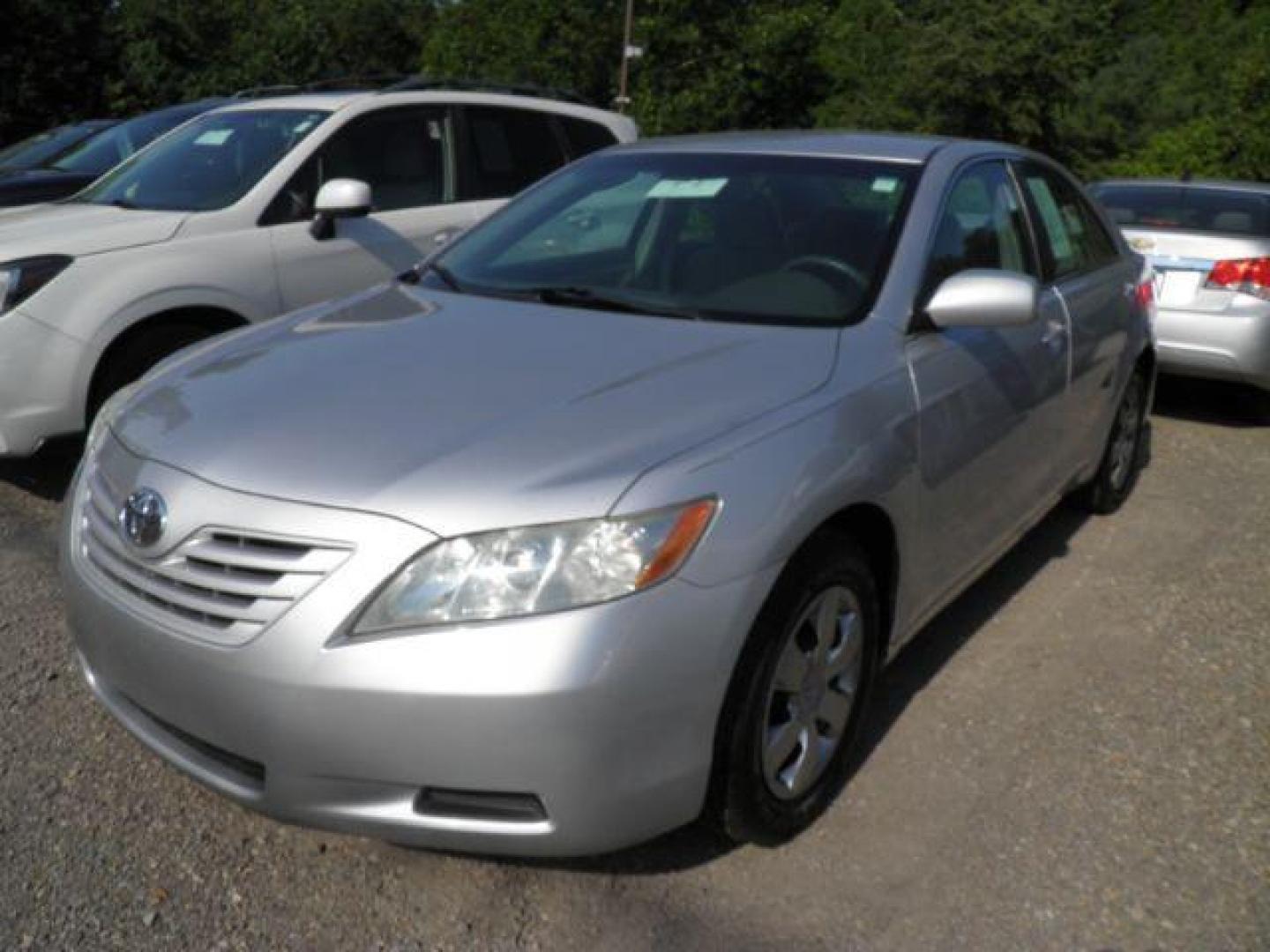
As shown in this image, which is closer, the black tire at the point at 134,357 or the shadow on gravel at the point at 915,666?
the shadow on gravel at the point at 915,666

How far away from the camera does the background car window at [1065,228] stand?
14.0ft

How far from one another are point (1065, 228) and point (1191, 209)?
3575 mm

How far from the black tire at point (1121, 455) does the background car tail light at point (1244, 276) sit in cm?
169

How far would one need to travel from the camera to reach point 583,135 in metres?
6.89

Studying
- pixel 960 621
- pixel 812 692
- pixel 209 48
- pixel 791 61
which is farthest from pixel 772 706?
pixel 791 61

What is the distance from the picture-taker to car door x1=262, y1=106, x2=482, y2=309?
217 inches

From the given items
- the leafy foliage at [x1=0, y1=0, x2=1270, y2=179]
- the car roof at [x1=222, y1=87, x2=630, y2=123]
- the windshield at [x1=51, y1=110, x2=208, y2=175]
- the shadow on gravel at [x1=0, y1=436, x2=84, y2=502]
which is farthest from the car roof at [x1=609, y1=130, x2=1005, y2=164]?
the leafy foliage at [x1=0, y1=0, x2=1270, y2=179]

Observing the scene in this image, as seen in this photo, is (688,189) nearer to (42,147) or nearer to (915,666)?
(915,666)

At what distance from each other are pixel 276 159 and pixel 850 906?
4343mm

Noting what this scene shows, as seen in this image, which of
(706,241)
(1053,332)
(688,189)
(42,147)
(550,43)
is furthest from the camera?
(550,43)

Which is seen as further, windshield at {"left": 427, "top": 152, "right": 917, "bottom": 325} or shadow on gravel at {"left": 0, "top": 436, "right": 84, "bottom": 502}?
shadow on gravel at {"left": 0, "top": 436, "right": 84, "bottom": 502}

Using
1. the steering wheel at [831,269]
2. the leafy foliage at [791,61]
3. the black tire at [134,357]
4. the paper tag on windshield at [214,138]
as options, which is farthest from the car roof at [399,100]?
the leafy foliage at [791,61]

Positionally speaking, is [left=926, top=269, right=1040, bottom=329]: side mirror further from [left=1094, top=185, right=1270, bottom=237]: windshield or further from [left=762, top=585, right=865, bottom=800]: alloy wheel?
[left=1094, top=185, right=1270, bottom=237]: windshield

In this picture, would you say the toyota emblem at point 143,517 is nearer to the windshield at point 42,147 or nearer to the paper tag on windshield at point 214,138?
the paper tag on windshield at point 214,138
